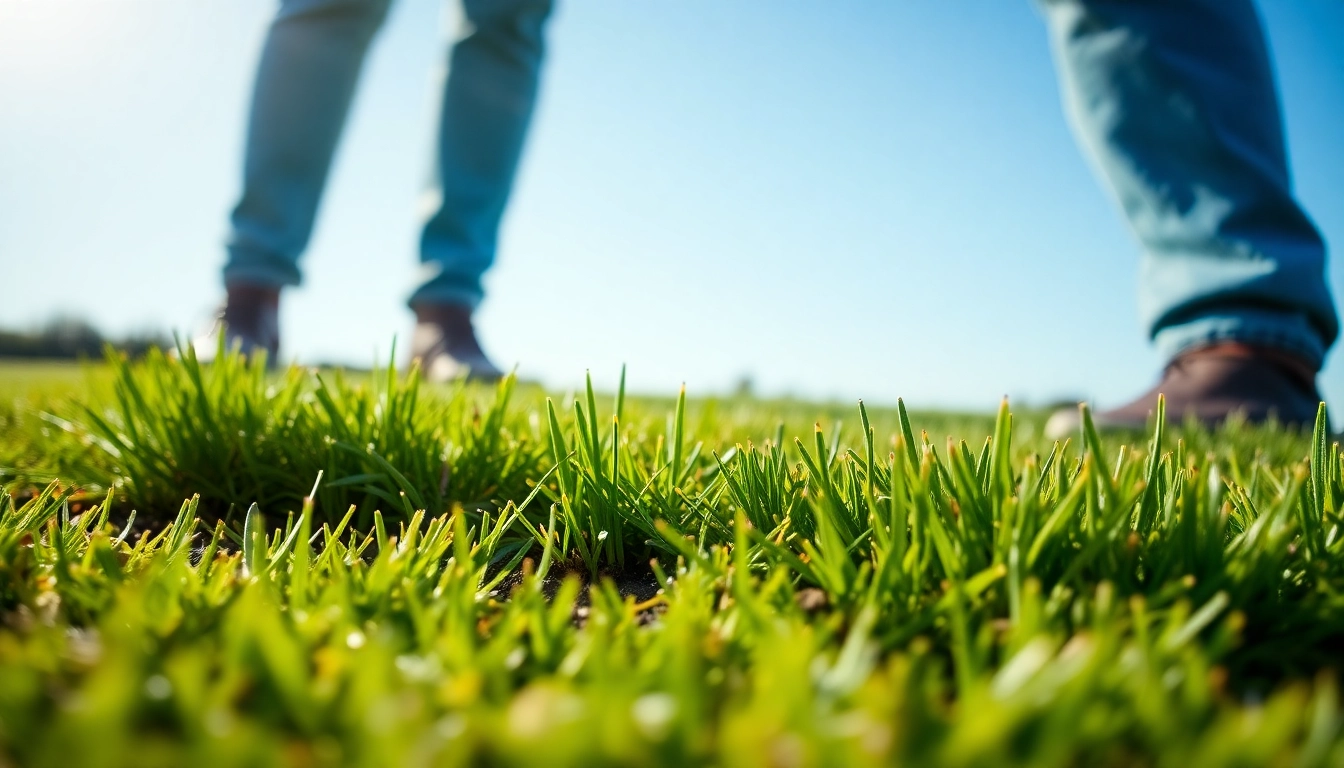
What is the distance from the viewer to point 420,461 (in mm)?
1084

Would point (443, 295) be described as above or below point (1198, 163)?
below

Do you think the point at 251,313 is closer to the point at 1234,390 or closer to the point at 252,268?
the point at 252,268

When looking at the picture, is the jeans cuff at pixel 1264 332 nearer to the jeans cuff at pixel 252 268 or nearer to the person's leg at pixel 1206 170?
the person's leg at pixel 1206 170

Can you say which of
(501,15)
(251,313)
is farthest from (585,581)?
(501,15)

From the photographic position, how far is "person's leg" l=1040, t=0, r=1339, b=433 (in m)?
2.14

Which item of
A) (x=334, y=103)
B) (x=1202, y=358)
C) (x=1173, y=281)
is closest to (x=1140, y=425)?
(x=1202, y=358)

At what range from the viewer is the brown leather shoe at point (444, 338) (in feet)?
10.5

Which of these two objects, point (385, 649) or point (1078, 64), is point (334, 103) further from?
point (385, 649)

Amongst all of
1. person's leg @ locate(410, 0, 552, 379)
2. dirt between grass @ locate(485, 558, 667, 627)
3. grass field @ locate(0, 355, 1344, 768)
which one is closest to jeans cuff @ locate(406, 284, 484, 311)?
person's leg @ locate(410, 0, 552, 379)

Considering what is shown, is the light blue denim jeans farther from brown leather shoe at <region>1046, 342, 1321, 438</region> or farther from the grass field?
the grass field

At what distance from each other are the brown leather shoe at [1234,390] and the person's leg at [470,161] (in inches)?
94.3

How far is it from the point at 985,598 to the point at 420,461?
78 centimetres

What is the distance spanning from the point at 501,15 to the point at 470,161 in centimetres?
65

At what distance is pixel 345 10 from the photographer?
10.2ft
